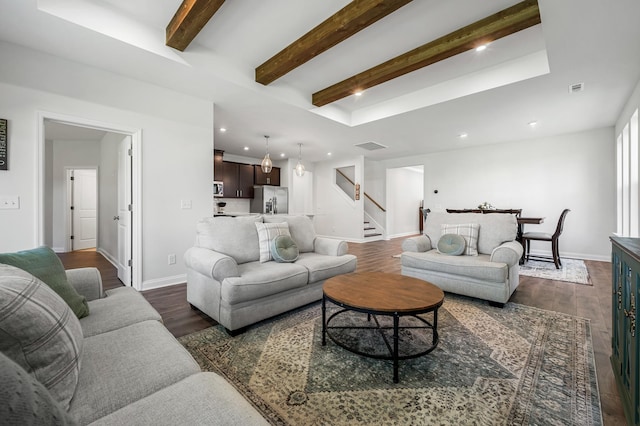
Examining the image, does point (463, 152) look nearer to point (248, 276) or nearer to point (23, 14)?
point (248, 276)

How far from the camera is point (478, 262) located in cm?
288

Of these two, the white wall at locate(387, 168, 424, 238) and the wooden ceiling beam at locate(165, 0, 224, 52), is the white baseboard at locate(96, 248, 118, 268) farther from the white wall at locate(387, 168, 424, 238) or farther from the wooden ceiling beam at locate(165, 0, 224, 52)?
the white wall at locate(387, 168, 424, 238)

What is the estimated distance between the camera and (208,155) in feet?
12.6

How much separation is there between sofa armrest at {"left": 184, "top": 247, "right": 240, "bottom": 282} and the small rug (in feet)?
13.9

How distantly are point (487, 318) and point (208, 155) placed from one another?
3.77m

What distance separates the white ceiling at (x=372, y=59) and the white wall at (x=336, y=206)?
298 centimetres

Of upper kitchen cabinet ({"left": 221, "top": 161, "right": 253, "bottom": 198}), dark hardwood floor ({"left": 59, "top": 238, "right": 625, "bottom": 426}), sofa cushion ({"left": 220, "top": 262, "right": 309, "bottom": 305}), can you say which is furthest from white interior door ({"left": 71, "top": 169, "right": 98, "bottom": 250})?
sofa cushion ({"left": 220, "top": 262, "right": 309, "bottom": 305})

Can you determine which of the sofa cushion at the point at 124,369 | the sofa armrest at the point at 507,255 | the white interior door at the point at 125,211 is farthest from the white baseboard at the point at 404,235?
the sofa cushion at the point at 124,369

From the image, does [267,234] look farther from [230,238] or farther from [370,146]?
[370,146]

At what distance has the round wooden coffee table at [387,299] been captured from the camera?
167cm

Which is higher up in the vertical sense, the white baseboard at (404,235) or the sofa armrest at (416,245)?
the sofa armrest at (416,245)

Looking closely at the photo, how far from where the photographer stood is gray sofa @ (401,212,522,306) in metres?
2.76

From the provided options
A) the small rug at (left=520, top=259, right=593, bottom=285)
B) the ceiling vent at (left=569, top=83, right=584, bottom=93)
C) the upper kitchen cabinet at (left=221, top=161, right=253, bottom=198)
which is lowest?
the small rug at (left=520, top=259, right=593, bottom=285)

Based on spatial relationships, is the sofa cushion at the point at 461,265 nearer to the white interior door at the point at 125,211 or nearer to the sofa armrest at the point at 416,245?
the sofa armrest at the point at 416,245
